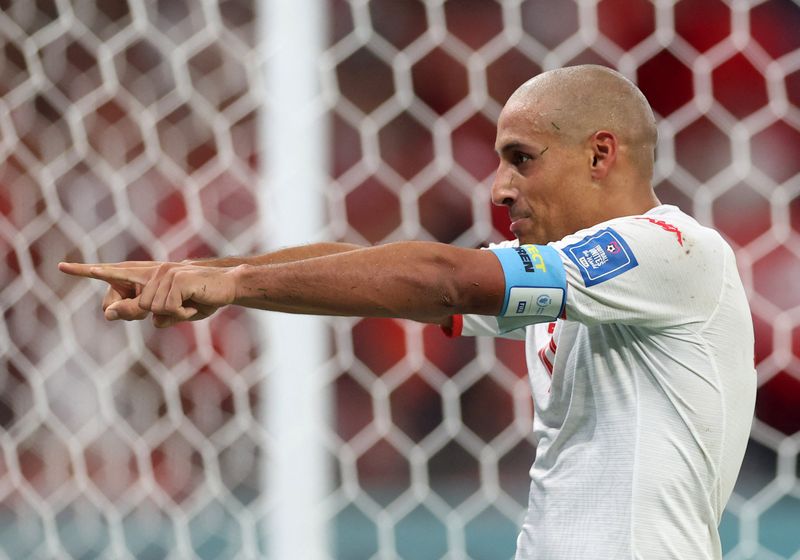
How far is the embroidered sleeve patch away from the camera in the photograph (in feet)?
2.30

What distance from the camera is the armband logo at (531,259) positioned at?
0.69 meters

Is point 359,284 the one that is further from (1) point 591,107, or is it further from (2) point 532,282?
(1) point 591,107

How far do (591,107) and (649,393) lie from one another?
9.0 inches

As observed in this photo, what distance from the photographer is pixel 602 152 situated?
822 millimetres

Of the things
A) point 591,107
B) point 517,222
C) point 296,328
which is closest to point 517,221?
point 517,222

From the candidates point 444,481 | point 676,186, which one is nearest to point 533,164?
point 676,186

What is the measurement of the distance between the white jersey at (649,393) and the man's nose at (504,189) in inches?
4.3

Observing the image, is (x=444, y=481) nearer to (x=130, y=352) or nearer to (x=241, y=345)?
(x=241, y=345)

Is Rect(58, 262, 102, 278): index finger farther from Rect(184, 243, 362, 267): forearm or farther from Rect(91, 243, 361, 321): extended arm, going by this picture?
Rect(184, 243, 362, 267): forearm

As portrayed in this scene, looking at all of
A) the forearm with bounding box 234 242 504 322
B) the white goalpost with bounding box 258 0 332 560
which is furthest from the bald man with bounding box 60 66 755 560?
the white goalpost with bounding box 258 0 332 560

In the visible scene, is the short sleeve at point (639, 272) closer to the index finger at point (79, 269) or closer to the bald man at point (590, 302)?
the bald man at point (590, 302)

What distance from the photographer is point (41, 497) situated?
181 centimetres

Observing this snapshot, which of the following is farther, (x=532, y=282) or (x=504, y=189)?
(x=504, y=189)

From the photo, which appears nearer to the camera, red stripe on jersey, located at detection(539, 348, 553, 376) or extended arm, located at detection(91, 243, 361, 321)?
extended arm, located at detection(91, 243, 361, 321)
